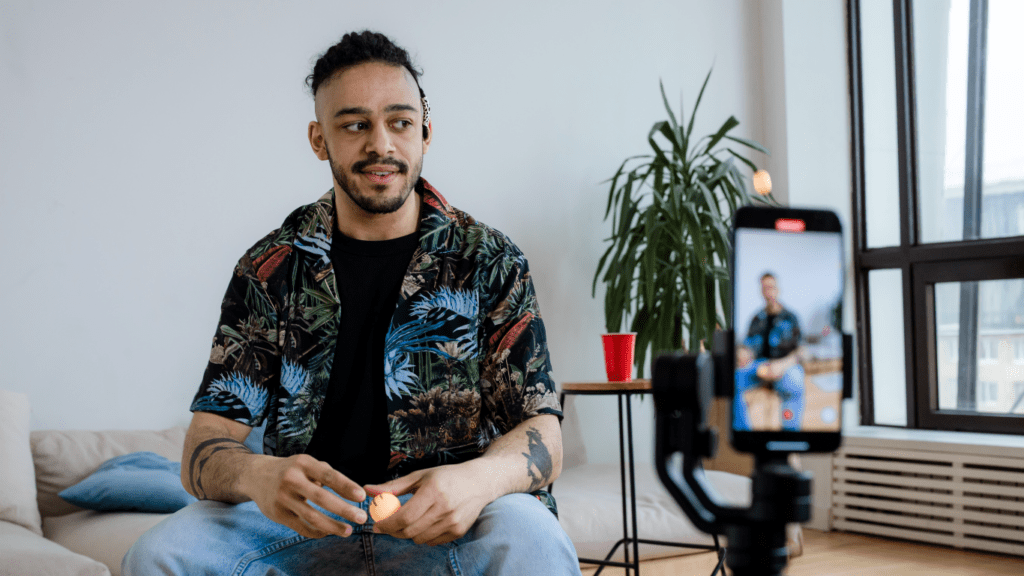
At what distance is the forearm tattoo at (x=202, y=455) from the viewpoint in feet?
3.59

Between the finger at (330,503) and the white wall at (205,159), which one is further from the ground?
the white wall at (205,159)

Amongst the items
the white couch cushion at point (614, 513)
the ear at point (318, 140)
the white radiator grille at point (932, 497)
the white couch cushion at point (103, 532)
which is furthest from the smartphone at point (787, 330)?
the white radiator grille at point (932, 497)

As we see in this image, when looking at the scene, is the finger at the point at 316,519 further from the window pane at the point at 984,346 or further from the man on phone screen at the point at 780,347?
the window pane at the point at 984,346

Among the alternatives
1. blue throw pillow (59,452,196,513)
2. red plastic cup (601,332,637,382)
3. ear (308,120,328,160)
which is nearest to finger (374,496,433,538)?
ear (308,120,328,160)

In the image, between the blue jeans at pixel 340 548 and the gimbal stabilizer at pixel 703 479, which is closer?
the gimbal stabilizer at pixel 703 479

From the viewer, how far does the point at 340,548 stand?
1.04 m

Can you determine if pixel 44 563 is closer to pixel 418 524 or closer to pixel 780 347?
pixel 418 524

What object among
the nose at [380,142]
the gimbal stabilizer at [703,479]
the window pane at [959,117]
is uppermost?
the window pane at [959,117]

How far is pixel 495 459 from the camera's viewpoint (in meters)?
1.06

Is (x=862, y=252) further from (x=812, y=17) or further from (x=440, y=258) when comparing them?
(x=440, y=258)

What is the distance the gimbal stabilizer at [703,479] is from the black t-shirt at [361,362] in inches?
34.2

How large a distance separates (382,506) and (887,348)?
127 inches

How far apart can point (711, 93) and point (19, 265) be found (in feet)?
9.44

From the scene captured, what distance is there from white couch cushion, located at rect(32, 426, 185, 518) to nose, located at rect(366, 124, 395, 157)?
135cm
